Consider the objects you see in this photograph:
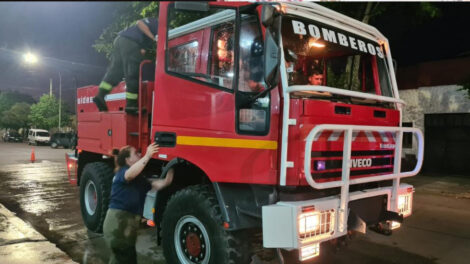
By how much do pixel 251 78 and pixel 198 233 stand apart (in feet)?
5.44

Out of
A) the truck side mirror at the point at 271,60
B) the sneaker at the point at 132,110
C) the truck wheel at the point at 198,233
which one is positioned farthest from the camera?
the sneaker at the point at 132,110

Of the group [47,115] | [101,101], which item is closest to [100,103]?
[101,101]

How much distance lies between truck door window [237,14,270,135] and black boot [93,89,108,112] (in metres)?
2.92

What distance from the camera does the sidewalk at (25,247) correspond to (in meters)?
4.31

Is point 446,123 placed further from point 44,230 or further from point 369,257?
point 44,230

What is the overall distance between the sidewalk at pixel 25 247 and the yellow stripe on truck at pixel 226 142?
86.1 inches

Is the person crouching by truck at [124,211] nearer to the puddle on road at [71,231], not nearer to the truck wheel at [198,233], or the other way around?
the truck wheel at [198,233]

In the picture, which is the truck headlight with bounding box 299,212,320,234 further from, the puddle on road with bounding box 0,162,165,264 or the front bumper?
the puddle on road with bounding box 0,162,165,264

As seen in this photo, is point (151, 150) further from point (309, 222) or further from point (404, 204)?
point (404, 204)

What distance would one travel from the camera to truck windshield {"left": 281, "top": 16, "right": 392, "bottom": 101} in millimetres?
3381

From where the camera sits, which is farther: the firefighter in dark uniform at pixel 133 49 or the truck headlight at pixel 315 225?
the firefighter in dark uniform at pixel 133 49

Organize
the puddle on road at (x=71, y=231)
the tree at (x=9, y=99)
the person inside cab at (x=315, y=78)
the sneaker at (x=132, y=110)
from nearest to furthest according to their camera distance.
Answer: the person inside cab at (x=315, y=78) < the sneaker at (x=132, y=110) < the puddle on road at (x=71, y=231) < the tree at (x=9, y=99)

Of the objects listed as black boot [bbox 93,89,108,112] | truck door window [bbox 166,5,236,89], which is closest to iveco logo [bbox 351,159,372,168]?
truck door window [bbox 166,5,236,89]

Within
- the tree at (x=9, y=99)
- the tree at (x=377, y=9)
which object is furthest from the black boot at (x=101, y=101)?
the tree at (x=9, y=99)
